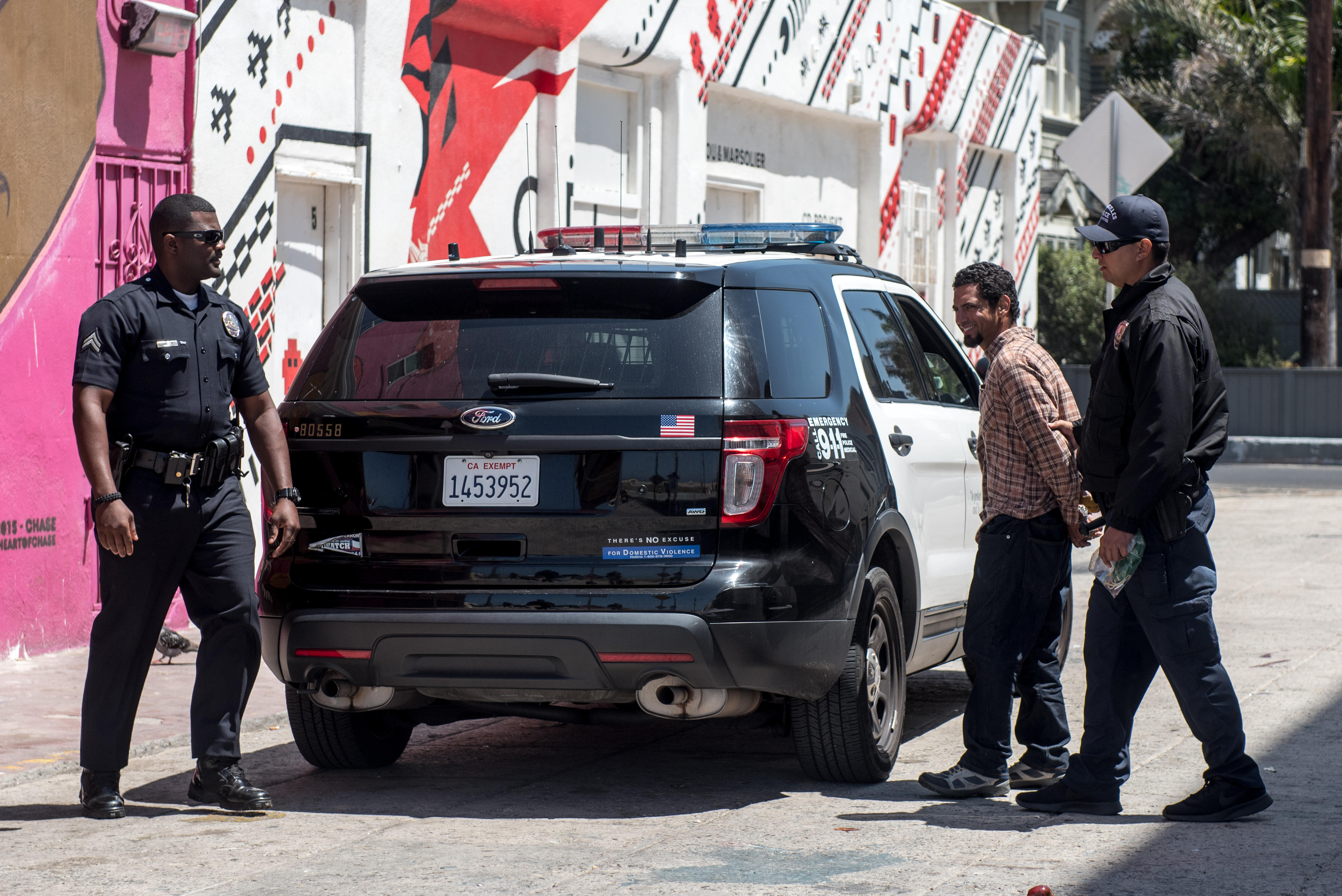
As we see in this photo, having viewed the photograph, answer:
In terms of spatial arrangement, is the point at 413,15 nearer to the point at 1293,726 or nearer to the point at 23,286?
the point at 23,286

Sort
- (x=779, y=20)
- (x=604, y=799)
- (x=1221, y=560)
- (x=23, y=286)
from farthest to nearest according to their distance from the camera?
(x=779, y=20)
(x=1221, y=560)
(x=23, y=286)
(x=604, y=799)

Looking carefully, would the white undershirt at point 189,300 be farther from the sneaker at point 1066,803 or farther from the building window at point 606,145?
the building window at point 606,145

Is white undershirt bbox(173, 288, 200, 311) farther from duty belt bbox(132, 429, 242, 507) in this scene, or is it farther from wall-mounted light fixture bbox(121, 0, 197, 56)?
wall-mounted light fixture bbox(121, 0, 197, 56)

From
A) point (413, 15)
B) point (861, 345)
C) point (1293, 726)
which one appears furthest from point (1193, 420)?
point (413, 15)

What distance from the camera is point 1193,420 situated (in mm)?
5734

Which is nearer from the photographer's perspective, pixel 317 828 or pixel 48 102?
pixel 317 828

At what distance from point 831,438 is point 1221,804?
164 cm

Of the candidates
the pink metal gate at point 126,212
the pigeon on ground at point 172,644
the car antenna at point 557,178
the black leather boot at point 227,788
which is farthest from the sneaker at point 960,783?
the car antenna at point 557,178

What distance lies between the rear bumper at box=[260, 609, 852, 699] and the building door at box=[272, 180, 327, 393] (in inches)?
211

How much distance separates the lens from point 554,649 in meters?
5.74

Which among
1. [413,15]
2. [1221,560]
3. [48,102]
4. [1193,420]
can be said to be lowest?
[1221,560]

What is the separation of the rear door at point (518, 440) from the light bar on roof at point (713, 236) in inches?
36.9

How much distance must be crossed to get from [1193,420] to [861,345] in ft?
4.34

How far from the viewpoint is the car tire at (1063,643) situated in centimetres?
657
